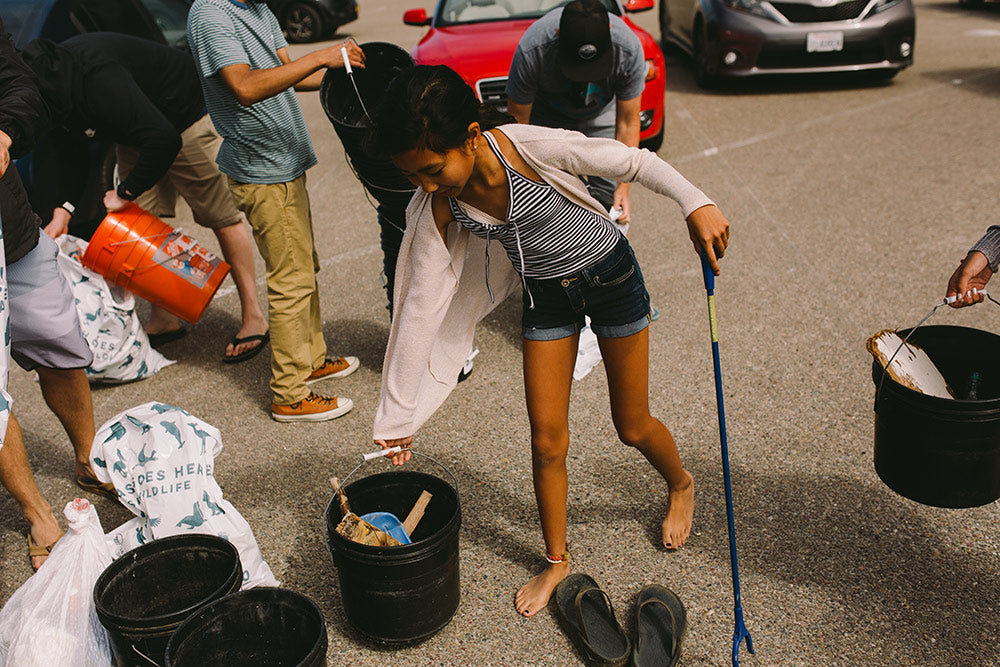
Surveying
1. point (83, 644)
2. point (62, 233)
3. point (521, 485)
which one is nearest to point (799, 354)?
point (521, 485)

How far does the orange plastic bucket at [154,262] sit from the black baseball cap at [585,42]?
2.17 metres

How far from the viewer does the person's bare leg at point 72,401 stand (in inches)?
139

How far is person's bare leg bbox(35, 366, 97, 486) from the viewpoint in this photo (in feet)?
11.6

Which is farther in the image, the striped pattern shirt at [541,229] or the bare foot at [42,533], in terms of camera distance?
the bare foot at [42,533]

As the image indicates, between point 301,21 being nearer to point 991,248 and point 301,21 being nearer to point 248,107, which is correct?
point 248,107

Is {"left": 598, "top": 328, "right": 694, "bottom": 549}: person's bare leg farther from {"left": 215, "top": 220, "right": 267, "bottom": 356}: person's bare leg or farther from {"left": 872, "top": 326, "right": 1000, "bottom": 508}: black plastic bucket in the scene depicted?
{"left": 215, "top": 220, "right": 267, "bottom": 356}: person's bare leg

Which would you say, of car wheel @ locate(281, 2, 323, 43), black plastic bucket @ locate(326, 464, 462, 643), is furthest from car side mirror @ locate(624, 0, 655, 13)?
car wheel @ locate(281, 2, 323, 43)

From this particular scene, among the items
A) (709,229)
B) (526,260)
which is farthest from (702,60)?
(709,229)

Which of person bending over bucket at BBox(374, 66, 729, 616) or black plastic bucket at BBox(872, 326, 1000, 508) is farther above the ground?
person bending over bucket at BBox(374, 66, 729, 616)

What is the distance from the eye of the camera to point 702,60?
31.9 feet

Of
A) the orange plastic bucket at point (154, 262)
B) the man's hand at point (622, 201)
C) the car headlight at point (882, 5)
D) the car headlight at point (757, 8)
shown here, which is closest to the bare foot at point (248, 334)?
the orange plastic bucket at point (154, 262)

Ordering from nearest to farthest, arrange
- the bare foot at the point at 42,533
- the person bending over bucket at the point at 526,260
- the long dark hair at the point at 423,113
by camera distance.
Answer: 1. the long dark hair at the point at 423,113
2. the person bending over bucket at the point at 526,260
3. the bare foot at the point at 42,533

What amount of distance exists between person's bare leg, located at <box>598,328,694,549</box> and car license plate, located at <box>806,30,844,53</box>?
6910 millimetres

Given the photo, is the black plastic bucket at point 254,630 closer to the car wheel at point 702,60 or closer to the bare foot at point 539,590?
the bare foot at point 539,590
